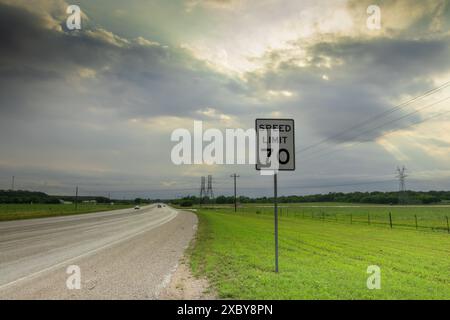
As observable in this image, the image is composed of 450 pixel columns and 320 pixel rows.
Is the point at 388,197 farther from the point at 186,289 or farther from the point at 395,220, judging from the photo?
the point at 186,289

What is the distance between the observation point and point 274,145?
347 inches

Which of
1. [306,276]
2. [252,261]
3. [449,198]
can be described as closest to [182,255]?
[252,261]

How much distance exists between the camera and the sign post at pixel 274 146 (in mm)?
8766

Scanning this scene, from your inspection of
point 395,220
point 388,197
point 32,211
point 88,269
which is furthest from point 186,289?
point 388,197

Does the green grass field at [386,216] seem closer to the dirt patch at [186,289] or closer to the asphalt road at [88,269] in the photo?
the asphalt road at [88,269]

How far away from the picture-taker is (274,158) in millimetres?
8766

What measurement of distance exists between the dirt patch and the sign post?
2.76 m

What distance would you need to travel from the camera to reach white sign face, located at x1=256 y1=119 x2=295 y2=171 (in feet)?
28.8

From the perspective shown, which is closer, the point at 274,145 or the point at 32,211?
the point at 274,145

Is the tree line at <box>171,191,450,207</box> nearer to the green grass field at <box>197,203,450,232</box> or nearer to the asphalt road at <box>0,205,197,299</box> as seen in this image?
the green grass field at <box>197,203,450,232</box>

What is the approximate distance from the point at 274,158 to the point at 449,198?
186 metres

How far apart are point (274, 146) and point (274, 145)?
0.03 meters

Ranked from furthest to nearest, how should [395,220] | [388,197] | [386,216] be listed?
[388,197]
[386,216]
[395,220]

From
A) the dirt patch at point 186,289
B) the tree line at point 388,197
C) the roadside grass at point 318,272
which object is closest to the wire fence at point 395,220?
the roadside grass at point 318,272
